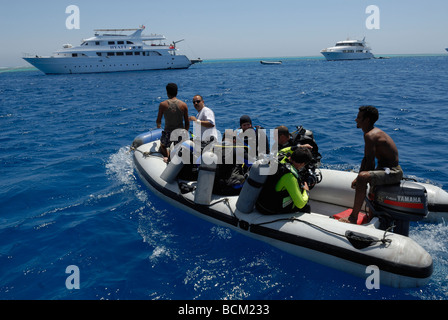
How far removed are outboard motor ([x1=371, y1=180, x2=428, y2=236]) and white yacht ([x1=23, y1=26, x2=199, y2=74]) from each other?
53319mm

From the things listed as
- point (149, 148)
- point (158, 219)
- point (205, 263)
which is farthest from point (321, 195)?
point (149, 148)

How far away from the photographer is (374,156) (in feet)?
14.0

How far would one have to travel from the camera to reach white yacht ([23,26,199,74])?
48.4m

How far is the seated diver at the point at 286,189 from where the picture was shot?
14.0ft

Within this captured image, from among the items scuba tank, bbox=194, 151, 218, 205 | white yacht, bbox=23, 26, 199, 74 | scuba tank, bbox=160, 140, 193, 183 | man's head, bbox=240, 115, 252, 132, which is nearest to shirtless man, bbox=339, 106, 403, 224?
man's head, bbox=240, 115, 252, 132

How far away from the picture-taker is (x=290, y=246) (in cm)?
454

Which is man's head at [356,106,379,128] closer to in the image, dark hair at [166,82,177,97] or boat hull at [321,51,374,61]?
dark hair at [166,82,177,97]

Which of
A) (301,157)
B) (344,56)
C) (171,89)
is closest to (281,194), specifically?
(301,157)

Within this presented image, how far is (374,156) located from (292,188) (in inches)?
48.9

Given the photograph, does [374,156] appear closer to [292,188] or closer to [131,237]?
[292,188]

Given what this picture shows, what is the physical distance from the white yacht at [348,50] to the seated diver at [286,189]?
85.1m

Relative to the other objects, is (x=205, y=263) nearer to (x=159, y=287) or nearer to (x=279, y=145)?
(x=159, y=287)

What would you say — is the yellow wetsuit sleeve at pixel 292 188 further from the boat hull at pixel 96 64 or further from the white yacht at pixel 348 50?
the white yacht at pixel 348 50
